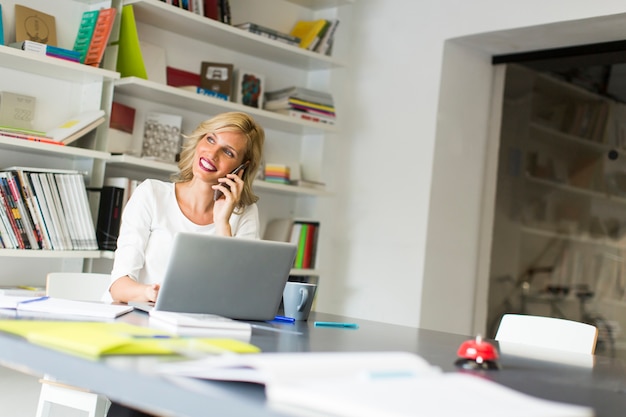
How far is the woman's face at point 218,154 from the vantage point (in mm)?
2725

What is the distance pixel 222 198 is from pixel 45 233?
90cm

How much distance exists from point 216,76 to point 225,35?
217 mm

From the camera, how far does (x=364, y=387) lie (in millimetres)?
887

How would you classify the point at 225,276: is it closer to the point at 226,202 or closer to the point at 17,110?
the point at 226,202

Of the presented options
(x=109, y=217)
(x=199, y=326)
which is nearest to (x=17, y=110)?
(x=109, y=217)

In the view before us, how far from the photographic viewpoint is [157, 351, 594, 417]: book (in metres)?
0.82

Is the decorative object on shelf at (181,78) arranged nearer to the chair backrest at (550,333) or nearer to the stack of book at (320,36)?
the stack of book at (320,36)

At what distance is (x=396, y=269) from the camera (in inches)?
165

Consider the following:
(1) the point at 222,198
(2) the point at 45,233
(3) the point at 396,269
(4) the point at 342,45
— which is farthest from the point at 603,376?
(4) the point at 342,45

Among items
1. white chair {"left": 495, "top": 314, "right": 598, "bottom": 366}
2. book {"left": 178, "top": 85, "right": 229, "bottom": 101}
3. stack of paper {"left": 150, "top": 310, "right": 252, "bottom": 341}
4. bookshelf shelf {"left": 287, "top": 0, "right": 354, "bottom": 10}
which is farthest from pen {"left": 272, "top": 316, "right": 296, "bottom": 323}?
bookshelf shelf {"left": 287, "top": 0, "right": 354, "bottom": 10}

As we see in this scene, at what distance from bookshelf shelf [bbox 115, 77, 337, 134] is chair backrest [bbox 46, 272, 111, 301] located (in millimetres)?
1131

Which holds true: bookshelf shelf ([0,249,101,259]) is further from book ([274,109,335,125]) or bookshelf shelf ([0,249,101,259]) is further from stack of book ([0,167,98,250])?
book ([274,109,335,125])

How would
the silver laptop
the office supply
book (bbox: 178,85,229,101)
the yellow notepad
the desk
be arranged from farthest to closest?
book (bbox: 178,85,229,101) < the silver laptop < the office supply < the yellow notepad < the desk

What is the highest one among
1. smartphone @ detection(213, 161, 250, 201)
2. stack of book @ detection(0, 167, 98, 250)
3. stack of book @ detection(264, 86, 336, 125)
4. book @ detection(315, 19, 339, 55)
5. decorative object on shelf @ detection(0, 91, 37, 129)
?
book @ detection(315, 19, 339, 55)
